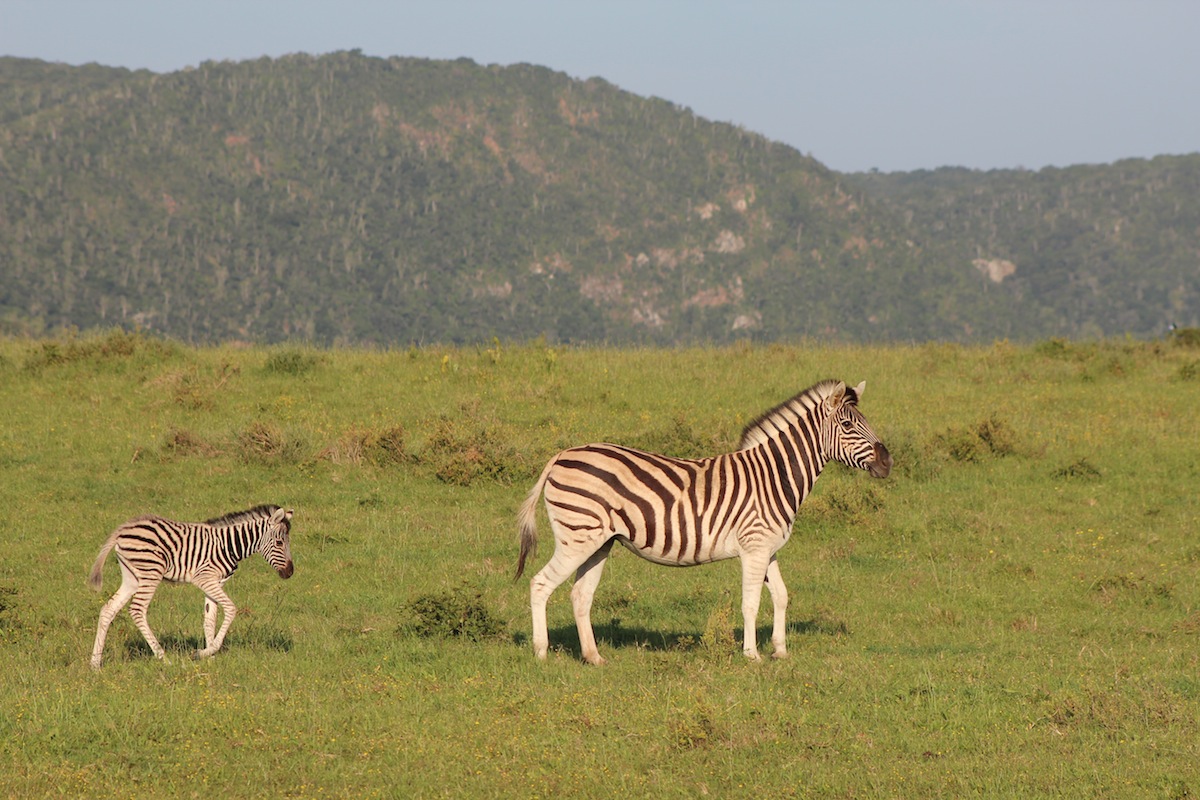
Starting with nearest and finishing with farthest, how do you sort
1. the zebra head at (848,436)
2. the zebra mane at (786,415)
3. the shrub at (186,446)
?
the zebra head at (848,436), the zebra mane at (786,415), the shrub at (186,446)

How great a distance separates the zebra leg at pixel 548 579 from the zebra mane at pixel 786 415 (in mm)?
2070

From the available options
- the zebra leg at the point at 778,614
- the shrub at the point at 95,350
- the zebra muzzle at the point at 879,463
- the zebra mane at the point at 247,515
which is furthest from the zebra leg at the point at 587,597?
the shrub at the point at 95,350

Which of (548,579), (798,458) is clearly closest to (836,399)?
(798,458)

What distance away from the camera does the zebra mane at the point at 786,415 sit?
11789 mm

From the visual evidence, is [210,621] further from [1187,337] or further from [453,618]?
[1187,337]

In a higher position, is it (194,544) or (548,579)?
(194,544)

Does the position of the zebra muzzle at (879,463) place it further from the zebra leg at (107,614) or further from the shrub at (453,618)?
the zebra leg at (107,614)

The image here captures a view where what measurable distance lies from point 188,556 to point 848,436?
6.32m

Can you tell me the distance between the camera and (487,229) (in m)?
157

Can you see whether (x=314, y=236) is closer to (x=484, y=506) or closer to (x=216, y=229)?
(x=216, y=229)

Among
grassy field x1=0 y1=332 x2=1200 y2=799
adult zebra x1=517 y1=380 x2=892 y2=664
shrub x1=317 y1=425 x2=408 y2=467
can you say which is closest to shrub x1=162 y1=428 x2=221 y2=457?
grassy field x1=0 y1=332 x2=1200 y2=799

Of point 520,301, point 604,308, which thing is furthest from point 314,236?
point 604,308

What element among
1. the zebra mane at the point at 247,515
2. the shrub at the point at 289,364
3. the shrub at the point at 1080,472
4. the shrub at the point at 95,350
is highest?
the shrub at the point at 95,350

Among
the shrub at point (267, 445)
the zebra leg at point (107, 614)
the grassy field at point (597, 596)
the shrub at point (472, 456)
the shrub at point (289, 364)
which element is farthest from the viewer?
the shrub at point (289, 364)
